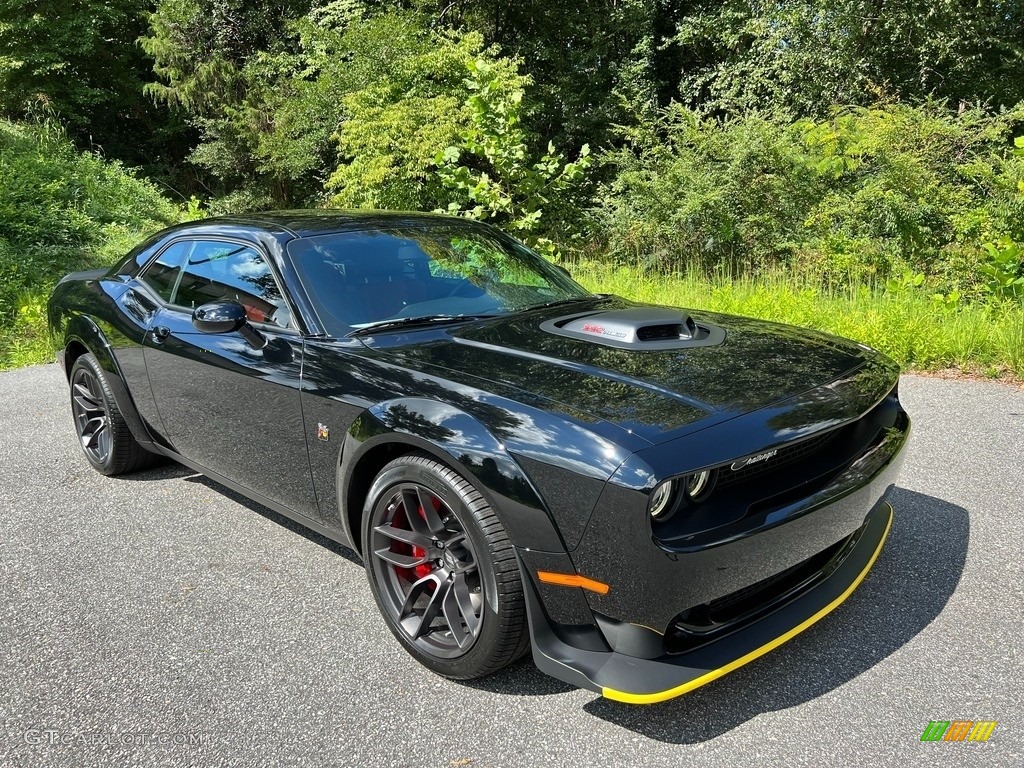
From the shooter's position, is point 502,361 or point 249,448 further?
point 249,448

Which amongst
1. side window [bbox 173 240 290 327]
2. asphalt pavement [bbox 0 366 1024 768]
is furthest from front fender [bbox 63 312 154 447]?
side window [bbox 173 240 290 327]

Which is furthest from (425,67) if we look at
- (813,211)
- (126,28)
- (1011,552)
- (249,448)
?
(126,28)

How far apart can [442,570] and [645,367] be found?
94 cm

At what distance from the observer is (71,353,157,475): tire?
14.0 feet

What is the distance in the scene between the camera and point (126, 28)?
21203 millimetres

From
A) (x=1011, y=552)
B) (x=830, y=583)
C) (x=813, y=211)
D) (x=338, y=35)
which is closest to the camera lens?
(x=830, y=583)

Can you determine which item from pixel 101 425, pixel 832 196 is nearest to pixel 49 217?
pixel 101 425

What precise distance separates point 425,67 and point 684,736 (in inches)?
481

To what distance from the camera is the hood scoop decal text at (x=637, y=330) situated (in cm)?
284

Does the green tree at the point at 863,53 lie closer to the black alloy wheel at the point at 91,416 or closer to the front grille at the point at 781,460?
the black alloy wheel at the point at 91,416

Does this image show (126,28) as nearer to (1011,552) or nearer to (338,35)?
(338,35)

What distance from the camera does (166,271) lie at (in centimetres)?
405

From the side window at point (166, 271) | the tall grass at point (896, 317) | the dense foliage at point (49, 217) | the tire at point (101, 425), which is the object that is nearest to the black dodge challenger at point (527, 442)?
the side window at point (166, 271)

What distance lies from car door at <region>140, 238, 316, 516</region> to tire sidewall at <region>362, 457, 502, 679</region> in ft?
1.57
